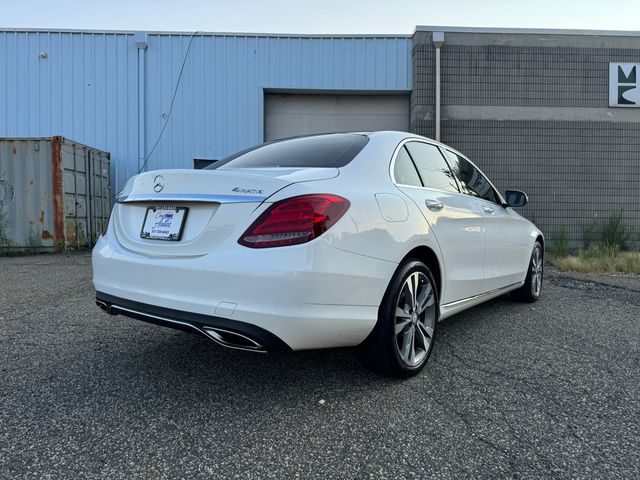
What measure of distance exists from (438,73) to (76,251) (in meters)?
8.84

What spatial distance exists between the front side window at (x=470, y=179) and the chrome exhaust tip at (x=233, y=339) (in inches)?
92.1

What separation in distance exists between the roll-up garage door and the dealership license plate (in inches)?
365

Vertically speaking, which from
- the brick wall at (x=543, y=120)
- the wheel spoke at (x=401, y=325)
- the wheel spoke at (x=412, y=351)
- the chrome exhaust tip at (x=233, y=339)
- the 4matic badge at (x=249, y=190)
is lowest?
the wheel spoke at (x=412, y=351)

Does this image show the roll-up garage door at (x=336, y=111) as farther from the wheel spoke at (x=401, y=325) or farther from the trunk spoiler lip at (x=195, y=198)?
the wheel spoke at (x=401, y=325)

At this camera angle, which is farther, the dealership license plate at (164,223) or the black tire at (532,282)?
the black tire at (532,282)

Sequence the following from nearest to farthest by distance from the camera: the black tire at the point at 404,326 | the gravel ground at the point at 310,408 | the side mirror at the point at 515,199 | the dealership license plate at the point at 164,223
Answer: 1. the gravel ground at the point at 310,408
2. the dealership license plate at the point at 164,223
3. the black tire at the point at 404,326
4. the side mirror at the point at 515,199

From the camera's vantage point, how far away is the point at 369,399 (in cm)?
252

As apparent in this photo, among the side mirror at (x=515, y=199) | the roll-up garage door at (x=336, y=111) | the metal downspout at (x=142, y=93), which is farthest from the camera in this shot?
the roll-up garage door at (x=336, y=111)

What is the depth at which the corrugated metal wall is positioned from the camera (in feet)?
36.7

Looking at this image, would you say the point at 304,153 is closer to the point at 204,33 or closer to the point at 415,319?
the point at 415,319

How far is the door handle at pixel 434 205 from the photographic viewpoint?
305cm

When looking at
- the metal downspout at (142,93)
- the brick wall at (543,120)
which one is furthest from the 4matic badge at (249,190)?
the metal downspout at (142,93)

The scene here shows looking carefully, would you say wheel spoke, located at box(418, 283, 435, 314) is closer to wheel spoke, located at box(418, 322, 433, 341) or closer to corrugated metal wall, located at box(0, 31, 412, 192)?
wheel spoke, located at box(418, 322, 433, 341)

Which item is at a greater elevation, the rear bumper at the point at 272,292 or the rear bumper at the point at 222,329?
the rear bumper at the point at 272,292
